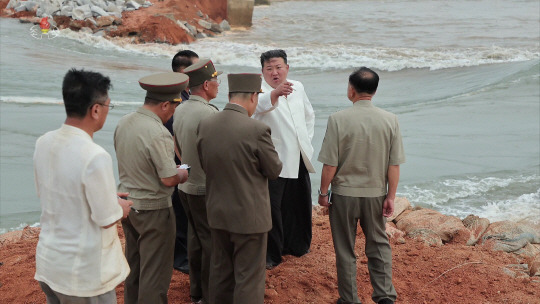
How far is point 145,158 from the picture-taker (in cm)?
356

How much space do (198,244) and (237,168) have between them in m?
0.95

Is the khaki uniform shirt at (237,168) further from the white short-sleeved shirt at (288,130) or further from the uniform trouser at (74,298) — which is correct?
the white short-sleeved shirt at (288,130)

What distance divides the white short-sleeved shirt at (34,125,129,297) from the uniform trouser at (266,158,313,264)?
2.21 meters

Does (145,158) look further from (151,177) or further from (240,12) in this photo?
(240,12)

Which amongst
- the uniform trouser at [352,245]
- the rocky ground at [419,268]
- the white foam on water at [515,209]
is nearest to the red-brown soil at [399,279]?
the rocky ground at [419,268]

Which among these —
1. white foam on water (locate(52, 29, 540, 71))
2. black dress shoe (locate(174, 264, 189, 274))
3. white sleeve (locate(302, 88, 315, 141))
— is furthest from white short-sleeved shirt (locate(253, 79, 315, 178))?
white foam on water (locate(52, 29, 540, 71))

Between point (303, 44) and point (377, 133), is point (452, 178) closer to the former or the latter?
point (377, 133)

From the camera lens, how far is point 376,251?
430 centimetres

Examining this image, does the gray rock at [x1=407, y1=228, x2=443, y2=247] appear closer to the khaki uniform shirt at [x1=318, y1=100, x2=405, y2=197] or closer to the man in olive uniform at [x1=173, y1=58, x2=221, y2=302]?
the khaki uniform shirt at [x1=318, y1=100, x2=405, y2=197]

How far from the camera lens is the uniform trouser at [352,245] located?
4.26 m

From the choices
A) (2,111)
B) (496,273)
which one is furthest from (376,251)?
(2,111)

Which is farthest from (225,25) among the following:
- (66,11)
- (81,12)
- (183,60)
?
(183,60)

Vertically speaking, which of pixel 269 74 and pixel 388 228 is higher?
pixel 269 74

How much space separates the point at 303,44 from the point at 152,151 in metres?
26.4
